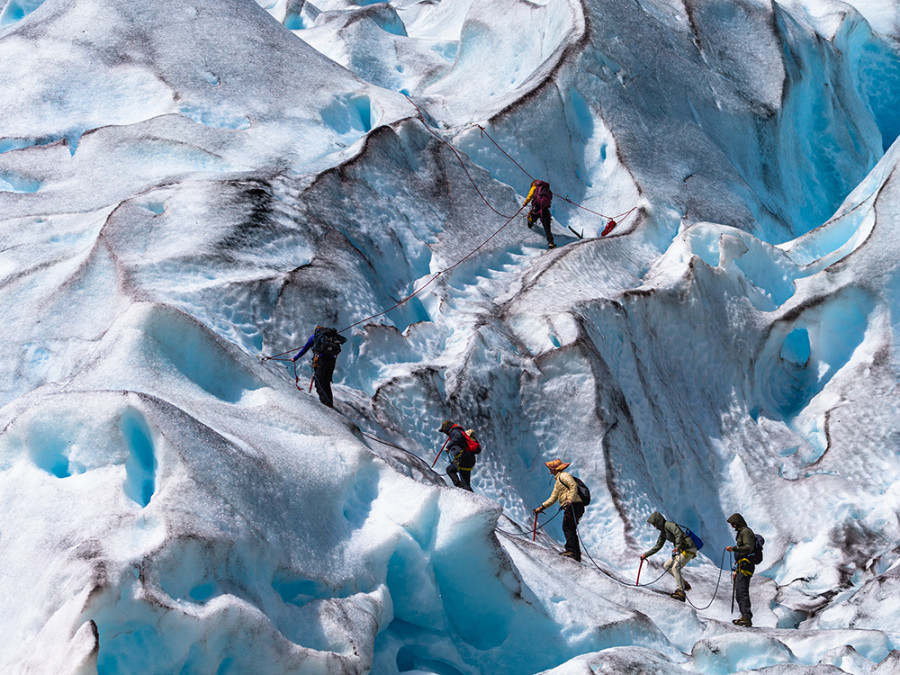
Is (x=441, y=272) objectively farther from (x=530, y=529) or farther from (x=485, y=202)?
(x=530, y=529)

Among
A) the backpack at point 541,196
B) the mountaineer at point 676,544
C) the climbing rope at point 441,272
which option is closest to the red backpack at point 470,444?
the mountaineer at point 676,544

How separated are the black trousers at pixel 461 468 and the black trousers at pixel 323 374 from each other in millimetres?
1644

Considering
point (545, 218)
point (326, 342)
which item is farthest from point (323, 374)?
point (545, 218)

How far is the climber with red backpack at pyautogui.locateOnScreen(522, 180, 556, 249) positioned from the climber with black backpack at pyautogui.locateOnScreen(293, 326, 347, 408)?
6.09m

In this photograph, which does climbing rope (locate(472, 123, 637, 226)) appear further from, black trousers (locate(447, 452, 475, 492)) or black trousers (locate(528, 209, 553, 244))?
black trousers (locate(447, 452, 475, 492))

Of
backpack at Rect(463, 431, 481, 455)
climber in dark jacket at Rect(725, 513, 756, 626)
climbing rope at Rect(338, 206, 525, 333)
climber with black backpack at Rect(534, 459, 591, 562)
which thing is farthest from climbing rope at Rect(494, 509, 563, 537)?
climbing rope at Rect(338, 206, 525, 333)

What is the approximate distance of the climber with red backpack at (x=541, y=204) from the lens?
51.6 feet

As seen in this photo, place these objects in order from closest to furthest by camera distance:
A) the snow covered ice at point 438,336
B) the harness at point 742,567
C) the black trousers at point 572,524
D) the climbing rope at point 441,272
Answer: the snow covered ice at point 438,336 → the black trousers at point 572,524 → the harness at point 742,567 → the climbing rope at point 441,272

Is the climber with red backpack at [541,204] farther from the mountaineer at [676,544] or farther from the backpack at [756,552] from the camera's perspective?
the backpack at [756,552]

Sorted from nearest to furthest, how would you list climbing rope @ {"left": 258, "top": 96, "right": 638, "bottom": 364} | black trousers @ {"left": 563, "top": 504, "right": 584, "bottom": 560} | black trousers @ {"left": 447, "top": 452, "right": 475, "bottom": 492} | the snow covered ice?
the snow covered ice, black trousers @ {"left": 447, "top": 452, "right": 475, "bottom": 492}, black trousers @ {"left": 563, "top": 504, "right": 584, "bottom": 560}, climbing rope @ {"left": 258, "top": 96, "right": 638, "bottom": 364}

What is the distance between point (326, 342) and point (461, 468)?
2125 mm

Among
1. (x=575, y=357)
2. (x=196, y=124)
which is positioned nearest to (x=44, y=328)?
(x=196, y=124)

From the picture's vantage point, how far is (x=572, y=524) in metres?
11.0

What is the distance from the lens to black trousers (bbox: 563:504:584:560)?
10961mm
